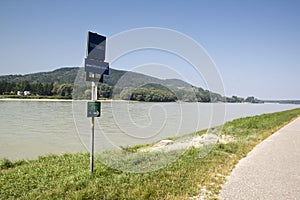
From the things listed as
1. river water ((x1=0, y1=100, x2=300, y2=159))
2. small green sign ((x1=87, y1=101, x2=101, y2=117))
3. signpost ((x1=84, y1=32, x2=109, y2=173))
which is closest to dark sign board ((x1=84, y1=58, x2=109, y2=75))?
signpost ((x1=84, y1=32, x2=109, y2=173))

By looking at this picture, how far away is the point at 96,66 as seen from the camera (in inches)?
187

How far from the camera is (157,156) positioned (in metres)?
7.01

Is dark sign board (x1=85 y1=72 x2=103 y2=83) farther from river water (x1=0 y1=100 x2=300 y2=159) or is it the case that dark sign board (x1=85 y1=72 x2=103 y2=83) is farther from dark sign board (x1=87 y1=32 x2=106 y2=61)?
river water (x1=0 y1=100 x2=300 y2=159)

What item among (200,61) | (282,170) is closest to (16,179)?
(200,61)

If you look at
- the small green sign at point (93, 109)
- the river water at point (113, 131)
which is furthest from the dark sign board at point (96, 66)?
the river water at point (113, 131)

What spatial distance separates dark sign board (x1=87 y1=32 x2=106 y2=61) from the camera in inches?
184

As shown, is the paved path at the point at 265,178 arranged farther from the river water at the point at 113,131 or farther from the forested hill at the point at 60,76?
the forested hill at the point at 60,76

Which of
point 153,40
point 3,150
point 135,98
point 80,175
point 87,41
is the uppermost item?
point 153,40

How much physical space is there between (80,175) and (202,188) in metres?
2.20

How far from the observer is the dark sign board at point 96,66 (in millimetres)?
4605

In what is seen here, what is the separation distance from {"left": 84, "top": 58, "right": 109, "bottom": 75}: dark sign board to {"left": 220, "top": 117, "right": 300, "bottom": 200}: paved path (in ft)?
9.75

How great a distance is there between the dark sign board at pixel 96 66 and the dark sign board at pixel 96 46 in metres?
0.10

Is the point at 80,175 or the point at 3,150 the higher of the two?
the point at 80,175

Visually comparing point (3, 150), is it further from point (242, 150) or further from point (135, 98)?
point (242, 150)
